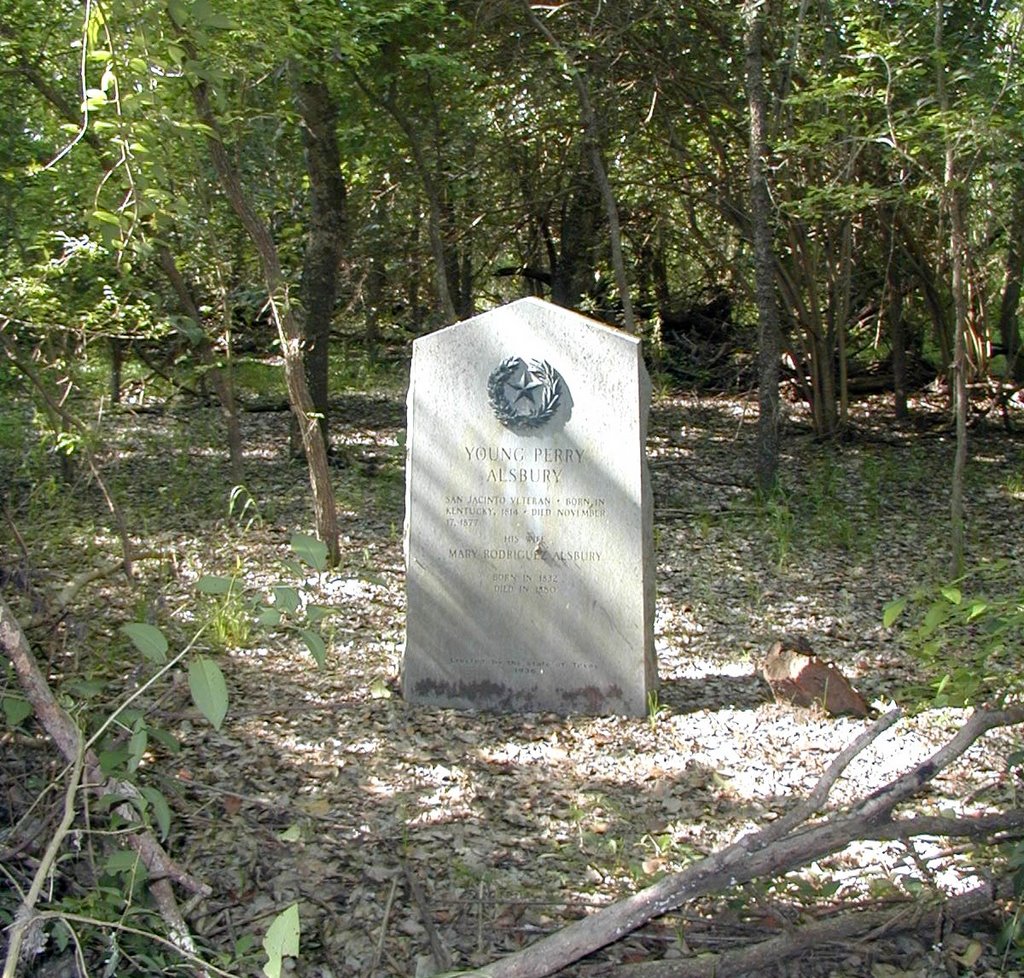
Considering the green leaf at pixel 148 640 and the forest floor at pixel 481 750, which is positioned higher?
the green leaf at pixel 148 640

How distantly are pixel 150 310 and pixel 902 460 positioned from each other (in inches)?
258

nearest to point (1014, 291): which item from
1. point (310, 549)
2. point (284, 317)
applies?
point (284, 317)

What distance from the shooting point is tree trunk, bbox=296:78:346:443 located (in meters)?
8.97

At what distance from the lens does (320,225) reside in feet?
30.7

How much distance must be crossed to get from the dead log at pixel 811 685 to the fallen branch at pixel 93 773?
2.89 metres

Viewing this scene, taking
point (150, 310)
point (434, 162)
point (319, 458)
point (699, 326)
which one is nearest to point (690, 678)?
point (319, 458)

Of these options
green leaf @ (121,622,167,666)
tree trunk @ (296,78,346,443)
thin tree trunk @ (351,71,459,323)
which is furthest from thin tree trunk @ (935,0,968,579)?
green leaf @ (121,622,167,666)

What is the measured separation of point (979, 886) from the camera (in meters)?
3.53

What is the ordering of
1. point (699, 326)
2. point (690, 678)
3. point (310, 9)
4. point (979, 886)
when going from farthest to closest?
point (699, 326) → point (310, 9) → point (690, 678) → point (979, 886)

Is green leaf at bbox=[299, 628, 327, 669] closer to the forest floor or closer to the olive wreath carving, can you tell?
the forest floor

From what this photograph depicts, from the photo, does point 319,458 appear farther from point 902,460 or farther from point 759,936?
point 902,460

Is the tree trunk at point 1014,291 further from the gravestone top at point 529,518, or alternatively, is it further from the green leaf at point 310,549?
the green leaf at point 310,549

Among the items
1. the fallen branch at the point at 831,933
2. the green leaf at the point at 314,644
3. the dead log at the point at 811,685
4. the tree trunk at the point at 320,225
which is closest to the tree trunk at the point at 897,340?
the tree trunk at the point at 320,225

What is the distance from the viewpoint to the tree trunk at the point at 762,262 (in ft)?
28.0
